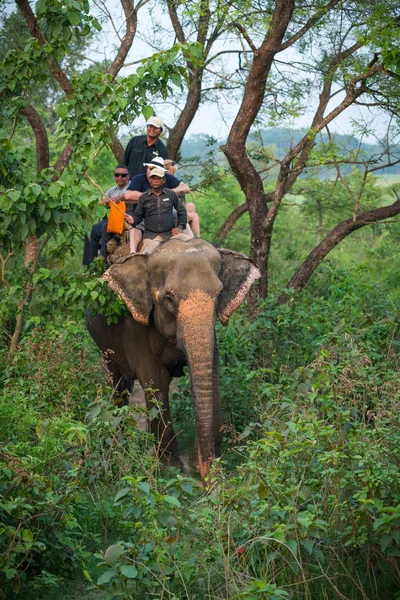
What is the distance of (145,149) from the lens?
984 cm

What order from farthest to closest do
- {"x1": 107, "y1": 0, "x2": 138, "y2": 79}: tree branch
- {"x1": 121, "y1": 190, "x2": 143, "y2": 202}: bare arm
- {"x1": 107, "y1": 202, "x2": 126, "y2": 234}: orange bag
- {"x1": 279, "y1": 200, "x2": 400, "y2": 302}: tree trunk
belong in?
1. {"x1": 107, "y1": 0, "x2": 138, "y2": 79}: tree branch
2. {"x1": 279, "y1": 200, "x2": 400, "y2": 302}: tree trunk
3. {"x1": 107, "y1": 202, "x2": 126, "y2": 234}: orange bag
4. {"x1": 121, "y1": 190, "x2": 143, "y2": 202}: bare arm

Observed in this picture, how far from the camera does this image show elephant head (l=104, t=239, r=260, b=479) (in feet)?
24.2

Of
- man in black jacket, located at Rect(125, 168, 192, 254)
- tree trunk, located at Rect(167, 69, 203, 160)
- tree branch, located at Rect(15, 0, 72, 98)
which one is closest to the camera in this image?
man in black jacket, located at Rect(125, 168, 192, 254)

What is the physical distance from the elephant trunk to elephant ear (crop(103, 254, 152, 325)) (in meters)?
0.62

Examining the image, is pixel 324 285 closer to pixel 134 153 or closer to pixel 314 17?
pixel 314 17

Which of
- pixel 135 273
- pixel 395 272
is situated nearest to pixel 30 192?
pixel 135 273

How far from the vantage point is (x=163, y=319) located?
26.3ft

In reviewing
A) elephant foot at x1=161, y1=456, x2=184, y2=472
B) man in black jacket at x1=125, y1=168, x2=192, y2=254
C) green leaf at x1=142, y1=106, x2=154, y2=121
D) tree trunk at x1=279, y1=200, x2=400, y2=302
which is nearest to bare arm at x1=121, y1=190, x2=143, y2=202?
man in black jacket at x1=125, y1=168, x2=192, y2=254

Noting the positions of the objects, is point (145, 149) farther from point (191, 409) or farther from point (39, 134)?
point (39, 134)

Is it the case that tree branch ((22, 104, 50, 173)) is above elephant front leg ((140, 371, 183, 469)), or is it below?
above

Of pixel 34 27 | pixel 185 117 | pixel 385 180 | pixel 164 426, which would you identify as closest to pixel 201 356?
pixel 164 426

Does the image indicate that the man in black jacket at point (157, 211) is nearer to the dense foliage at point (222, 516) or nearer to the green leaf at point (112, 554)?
the dense foliage at point (222, 516)

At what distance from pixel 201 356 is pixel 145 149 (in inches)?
122

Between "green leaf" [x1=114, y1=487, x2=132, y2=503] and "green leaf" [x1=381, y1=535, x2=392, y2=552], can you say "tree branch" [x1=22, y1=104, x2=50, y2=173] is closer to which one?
"green leaf" [x1=114, y1=487, x2=132, y2=503]
